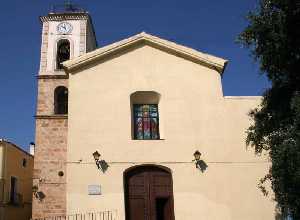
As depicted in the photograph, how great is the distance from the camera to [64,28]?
A: 1057 inches

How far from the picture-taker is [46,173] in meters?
19.3

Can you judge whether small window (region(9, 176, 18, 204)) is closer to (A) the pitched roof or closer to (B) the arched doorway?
(A) the pitched roof

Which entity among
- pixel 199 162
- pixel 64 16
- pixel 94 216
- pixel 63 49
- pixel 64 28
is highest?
pixel 64 16

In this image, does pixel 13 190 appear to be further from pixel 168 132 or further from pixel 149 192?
pixel 168 132

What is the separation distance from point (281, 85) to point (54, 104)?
45.8 feet

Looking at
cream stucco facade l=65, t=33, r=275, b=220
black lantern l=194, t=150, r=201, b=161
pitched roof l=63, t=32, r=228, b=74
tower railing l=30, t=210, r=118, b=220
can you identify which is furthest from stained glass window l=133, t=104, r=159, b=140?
tower railing l=30, t=210, r=118, b=220

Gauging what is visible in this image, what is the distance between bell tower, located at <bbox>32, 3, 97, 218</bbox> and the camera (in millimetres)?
18859

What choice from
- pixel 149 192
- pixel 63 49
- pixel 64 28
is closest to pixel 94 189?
pixel 149 192

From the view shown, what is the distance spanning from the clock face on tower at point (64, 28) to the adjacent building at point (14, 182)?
7.85m

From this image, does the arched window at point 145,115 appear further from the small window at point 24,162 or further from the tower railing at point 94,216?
the small window at point 24,162

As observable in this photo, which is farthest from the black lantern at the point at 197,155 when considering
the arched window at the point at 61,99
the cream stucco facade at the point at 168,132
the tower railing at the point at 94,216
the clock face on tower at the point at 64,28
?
the clock face on tower at the point at 64,28

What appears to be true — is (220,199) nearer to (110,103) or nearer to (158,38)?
(110,103)

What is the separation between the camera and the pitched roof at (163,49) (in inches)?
658

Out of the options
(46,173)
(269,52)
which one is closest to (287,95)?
(269,52)
